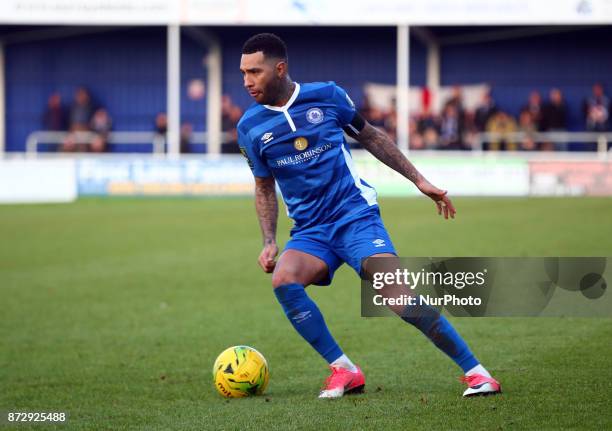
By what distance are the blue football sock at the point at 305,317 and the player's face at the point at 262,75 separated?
3.75 ft

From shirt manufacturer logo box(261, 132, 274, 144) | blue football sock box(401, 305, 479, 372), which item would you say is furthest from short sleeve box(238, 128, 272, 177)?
blue football sock box(401, 305, 479, 372)

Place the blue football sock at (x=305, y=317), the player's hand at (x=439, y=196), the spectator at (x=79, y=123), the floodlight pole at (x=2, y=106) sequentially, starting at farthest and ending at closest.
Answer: the floodlight pole at (x=2, y=106) < the spectator at (x=79, y=123) < the blue football sock at (x=305, y=317) < the player's hand at (x=439, y=196)

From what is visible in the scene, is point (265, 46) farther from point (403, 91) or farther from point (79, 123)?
point (79, 123)

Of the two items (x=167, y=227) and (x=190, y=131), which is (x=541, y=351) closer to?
(x=167, y=227)

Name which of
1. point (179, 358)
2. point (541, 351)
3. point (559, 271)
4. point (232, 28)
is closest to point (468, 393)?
point (559, 271)

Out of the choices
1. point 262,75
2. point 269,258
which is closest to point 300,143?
point 262,75

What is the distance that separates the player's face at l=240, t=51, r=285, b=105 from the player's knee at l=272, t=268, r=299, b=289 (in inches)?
40.4

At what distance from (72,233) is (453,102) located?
14.0m

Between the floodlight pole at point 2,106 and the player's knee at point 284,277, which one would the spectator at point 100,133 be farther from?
the player's knee at point 284,277

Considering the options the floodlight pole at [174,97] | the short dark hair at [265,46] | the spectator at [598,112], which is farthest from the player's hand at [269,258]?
the spectator at [598,112]

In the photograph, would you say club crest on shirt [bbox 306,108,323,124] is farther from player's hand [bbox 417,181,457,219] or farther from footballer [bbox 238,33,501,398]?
player's hand [bbox 417,181,457,219]

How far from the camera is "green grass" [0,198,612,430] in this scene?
20.3ft

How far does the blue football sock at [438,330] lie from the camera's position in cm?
620

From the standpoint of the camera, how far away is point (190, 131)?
36188 millimetres
